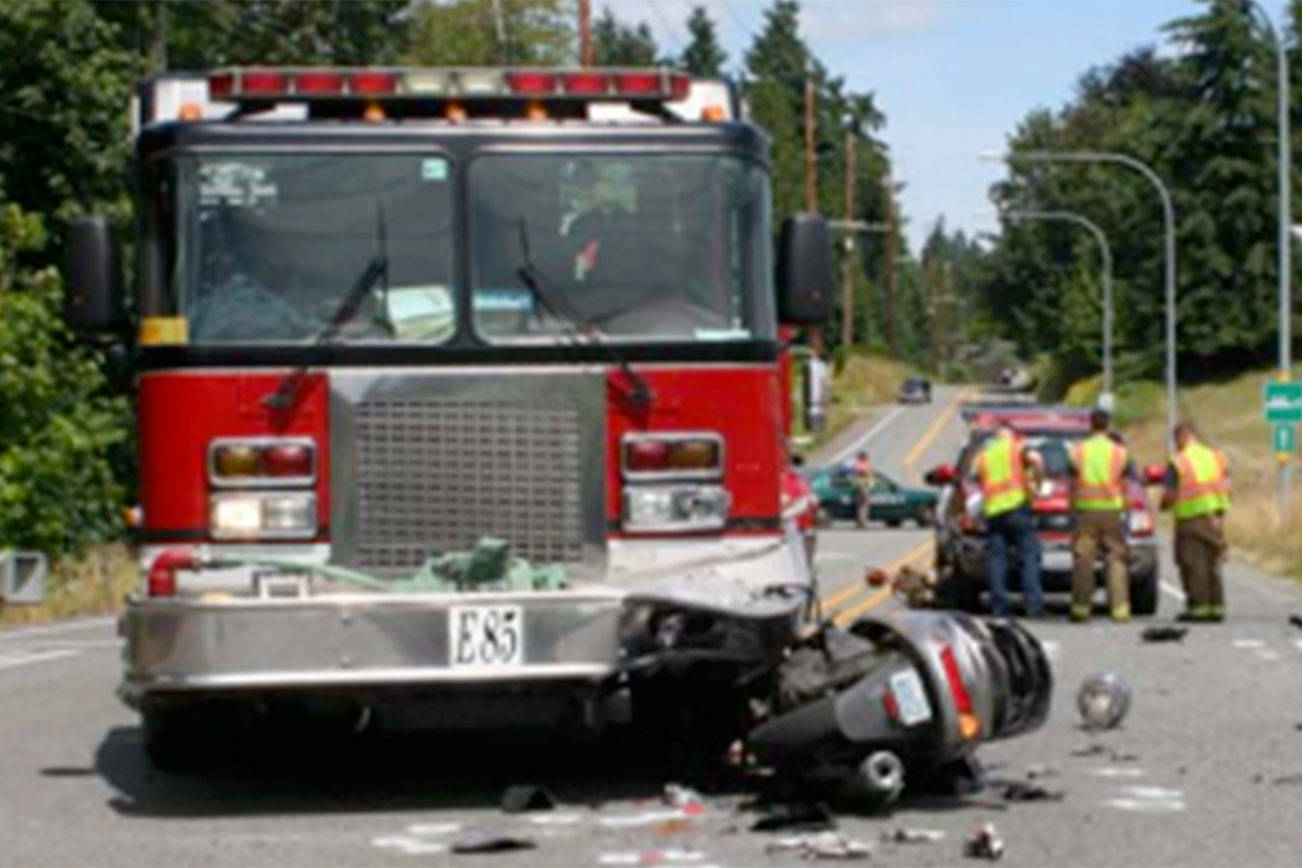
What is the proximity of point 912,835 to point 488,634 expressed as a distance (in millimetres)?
1790

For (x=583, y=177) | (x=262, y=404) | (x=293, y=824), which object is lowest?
(x=293, y=824)

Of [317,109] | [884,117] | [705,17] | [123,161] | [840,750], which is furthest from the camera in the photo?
[884,117]

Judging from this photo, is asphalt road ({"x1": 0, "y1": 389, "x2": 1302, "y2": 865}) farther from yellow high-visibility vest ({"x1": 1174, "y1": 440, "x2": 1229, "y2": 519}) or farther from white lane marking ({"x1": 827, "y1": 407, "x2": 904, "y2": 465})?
white lane marking ({"x1": 827, "y1": 407, "x2": 904, "y2": 465})

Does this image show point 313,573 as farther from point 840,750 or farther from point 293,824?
point 840,750

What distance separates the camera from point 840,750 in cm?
1122

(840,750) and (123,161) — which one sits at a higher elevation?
(123,161)

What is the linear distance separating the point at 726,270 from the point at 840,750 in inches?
80.8

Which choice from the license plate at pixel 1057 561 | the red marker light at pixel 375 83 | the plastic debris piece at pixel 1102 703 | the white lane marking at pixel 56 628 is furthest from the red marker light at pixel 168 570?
the white lane marking at pixel 56 628

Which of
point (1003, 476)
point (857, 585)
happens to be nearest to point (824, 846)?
point (1003, 476)

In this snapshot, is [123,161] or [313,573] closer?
[313,573]

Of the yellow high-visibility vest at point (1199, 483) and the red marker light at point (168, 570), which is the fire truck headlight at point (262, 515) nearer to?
the red marker light at point (168, 570)

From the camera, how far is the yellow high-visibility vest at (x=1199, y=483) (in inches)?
938

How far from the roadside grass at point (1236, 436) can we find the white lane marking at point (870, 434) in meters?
7.09

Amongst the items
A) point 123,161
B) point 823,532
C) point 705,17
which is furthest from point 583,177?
point 705,17
